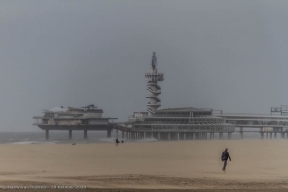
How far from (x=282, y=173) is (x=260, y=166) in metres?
4.07

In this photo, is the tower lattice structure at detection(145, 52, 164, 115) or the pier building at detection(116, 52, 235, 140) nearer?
the pier building at detection(116, 52, 235, 140)

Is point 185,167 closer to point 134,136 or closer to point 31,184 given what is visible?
point 31,184

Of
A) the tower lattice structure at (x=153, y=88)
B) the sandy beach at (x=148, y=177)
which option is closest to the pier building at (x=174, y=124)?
the tower lattice structure at (x=153, y=88)

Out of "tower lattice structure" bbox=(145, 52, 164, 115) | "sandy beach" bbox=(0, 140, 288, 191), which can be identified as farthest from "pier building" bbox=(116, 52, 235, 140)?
"sandy beach" bbox=(0, 140, 288, 191)

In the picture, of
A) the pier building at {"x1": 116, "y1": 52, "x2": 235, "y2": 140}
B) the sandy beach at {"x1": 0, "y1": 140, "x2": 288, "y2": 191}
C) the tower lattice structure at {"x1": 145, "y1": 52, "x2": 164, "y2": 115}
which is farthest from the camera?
the tower lattice structure at {"x1": 145, "y1": 52, "x2": 164, "y2": 115}

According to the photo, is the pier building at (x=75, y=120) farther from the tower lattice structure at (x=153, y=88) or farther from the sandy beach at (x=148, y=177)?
the sandy beach at (x=148, y=177)

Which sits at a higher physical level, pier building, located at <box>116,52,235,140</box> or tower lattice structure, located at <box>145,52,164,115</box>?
tower lattice structure, located at <box>145,52,164,115</box>

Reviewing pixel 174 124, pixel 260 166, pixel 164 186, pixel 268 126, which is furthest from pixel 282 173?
pixel 268 126

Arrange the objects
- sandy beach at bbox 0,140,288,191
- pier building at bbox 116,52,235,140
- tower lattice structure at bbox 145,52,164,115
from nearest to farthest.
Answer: sandy beach at bbox 0,140,288,191, pier building at bbox 116,52,235,140, tower lattice structure at bbox 145,52,164,115

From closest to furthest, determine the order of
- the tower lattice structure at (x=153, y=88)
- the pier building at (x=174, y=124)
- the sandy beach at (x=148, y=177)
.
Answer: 1. the sandy beach at (x=148, y=177)
2. the pier building at (x=174, y=124)
3. the tower lattice structure at (x=153, y=88)

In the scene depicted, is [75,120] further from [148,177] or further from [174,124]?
[148,177]

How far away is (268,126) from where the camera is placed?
109 metres

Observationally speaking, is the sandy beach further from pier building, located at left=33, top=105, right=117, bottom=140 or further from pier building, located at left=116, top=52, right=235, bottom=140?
pier building, located at left=33, top=105, right=117, bottom=140

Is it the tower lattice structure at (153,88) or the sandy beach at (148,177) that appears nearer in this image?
the sandy beach at (148,177)
